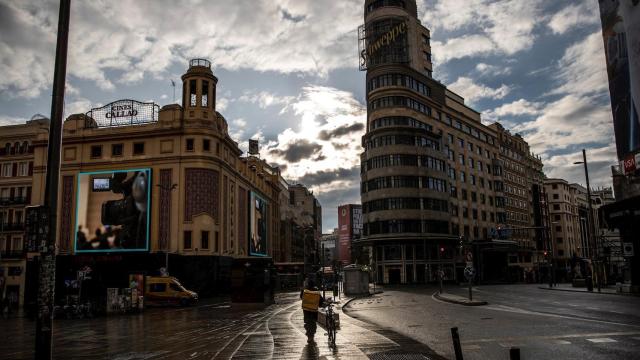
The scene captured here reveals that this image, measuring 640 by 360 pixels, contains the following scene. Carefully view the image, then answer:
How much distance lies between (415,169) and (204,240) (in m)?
33.4

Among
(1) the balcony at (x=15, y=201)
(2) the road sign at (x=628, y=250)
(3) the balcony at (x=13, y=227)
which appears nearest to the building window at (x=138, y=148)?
(1) the balcony at (x=15, y=201)

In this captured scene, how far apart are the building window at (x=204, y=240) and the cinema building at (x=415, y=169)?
89.2ft

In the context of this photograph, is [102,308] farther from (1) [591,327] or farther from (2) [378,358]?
(1) [591,327]

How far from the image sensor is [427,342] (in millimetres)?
13883

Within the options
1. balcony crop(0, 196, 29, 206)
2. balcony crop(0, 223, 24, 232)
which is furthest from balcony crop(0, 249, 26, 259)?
balcony crop(0, 196, 29, 206)

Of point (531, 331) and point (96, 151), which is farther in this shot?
point (96, 151)

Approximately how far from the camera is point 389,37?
78312mm

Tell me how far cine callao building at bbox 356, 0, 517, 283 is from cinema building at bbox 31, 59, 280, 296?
80.5 feet

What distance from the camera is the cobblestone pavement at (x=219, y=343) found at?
12273 mm

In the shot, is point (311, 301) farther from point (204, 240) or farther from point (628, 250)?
point (204, 240)

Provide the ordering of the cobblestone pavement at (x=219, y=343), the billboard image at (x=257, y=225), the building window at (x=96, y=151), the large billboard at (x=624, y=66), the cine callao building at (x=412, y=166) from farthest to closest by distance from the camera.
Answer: the cine callao building at (x=412, y=166) → the billboard image at (x=257, y=225) → the building window at (x=96, y=151) → the large billboard at (x=624, y=66) → the cobblestone pavement at (x=219, y=343)

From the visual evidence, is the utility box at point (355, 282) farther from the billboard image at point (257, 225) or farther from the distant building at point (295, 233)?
the billboard image at point (257, 225)

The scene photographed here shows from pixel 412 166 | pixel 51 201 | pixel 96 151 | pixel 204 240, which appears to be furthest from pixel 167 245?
pixel 51 201

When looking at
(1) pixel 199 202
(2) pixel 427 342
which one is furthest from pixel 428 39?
(2) pixel 427 342
